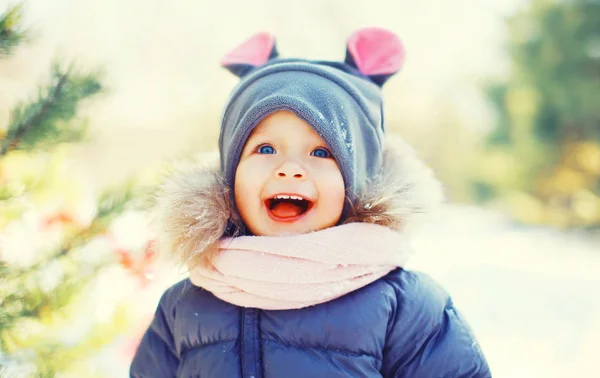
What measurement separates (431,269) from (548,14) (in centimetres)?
358

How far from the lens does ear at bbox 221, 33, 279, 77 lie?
114 centimetres

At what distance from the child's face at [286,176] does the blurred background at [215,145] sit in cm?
22

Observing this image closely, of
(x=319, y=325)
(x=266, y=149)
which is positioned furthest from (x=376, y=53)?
(x=319, y=325)

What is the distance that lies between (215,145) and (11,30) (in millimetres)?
507

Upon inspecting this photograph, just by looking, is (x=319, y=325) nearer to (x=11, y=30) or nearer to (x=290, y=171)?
(x=290, y=171)

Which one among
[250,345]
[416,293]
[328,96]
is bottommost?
[250,345]

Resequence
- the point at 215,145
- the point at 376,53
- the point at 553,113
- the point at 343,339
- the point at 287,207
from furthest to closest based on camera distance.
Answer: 1. the point at 553,113
2. the point at 215,145
3. the point at 376,53
4. the point at 287,207
5. the point at 343,339

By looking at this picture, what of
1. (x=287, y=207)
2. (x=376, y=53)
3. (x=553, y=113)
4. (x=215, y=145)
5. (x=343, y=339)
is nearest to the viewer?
(x=343, y=339)

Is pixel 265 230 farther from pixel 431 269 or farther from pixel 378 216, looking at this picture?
pixel 431 269

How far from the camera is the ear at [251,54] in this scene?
114 cm

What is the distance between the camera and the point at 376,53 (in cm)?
112

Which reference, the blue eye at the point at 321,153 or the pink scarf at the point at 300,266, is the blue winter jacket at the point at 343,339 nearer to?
the pink scarf at the point at 300,266

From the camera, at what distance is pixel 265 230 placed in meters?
1.00

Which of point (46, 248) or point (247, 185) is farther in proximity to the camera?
point (46, 248)
